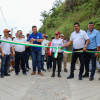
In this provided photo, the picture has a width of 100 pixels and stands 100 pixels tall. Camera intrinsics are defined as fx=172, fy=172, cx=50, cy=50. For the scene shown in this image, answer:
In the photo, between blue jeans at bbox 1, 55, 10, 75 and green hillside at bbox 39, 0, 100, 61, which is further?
green hillside at bbox 39, 0, 100, 61

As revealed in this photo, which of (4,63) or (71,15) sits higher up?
(71,15)

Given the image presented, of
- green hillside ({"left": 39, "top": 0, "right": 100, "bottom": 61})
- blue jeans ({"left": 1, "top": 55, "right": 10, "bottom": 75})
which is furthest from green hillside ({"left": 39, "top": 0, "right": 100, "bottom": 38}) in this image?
blue jeans ({"left": 1, "top": 55, "right": 10, "bottom": 75})

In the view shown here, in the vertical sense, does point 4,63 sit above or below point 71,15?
below

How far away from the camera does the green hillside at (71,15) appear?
14.8m

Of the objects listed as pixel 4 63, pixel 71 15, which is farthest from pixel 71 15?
pixel 4 63

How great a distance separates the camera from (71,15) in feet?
69.6

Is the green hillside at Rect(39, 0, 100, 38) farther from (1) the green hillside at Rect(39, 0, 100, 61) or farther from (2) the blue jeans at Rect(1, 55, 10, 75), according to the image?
(2) the blue jeans at Rect(1, 55, 10, 75)

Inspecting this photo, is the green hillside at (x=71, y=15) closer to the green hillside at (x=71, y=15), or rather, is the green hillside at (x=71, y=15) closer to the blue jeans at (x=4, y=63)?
the green hillside at (x=71, y=15)

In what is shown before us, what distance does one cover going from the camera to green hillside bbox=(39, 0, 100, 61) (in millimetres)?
14753

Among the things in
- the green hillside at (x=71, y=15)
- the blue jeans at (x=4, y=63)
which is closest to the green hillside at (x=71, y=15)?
the green hillside at (x=71, y=15)

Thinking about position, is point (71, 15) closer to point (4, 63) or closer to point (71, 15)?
point (71, 15)

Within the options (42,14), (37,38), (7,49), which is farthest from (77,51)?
(42,14)

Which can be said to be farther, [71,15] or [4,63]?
[71,15]

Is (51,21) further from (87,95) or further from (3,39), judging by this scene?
(87,95)
